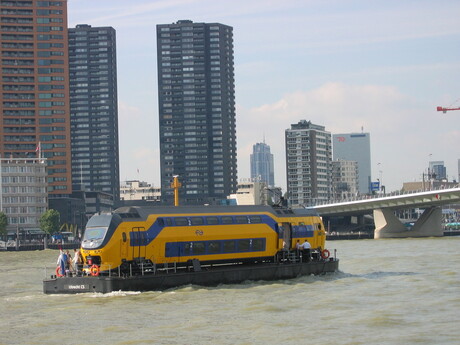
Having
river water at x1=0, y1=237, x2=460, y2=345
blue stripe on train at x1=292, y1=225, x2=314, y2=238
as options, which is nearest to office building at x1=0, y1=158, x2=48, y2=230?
blue stripe on train at x1=292, y1=225, x2=314, y2=238

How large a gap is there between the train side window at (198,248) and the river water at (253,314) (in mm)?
2206

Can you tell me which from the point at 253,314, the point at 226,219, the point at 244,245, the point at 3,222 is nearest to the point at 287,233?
the point at 244,245

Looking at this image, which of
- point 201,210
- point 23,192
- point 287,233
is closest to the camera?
point 201,210

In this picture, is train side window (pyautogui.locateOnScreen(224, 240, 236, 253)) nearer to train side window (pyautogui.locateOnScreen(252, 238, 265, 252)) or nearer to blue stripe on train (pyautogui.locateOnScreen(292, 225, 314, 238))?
train side window (pyautogui.locateOnScreen(252, 238, 265, 252))

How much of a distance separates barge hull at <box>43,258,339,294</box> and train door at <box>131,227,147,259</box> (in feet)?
3.42

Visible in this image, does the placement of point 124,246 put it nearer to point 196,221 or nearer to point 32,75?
point 196,221

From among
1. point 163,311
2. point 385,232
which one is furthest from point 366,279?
point 385,232

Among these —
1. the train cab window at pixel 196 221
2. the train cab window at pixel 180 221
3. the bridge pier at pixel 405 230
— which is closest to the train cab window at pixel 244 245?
the train cab window at pixel 196 221

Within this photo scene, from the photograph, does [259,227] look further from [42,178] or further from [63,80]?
[63,80]

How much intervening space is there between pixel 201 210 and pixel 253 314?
1189 centimetres

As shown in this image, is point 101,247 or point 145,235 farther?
point 145,235

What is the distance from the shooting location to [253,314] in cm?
3534

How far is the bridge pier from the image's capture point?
149 m

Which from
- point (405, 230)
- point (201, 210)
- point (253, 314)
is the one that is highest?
point (201, 210)
